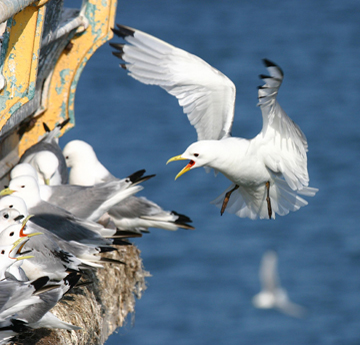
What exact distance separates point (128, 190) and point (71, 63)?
1.14 metres

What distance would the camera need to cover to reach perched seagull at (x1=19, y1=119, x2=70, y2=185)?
226 inches

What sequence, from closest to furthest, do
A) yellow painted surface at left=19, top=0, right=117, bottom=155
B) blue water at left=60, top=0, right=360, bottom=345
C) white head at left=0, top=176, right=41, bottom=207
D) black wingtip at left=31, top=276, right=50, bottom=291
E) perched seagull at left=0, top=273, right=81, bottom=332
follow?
perched seagull at left=0, top=273, right=81, bottom=332
black wingtip at left=31, top=276, right=50, bottom=291
white head at left=0, top=176, right=41, bottom=207
yellow painted surface at left=19, top=0, right=117, bottom=155
blue water at left=60, top=0, right=360, bottom=345

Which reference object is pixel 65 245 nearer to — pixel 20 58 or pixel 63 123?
pixel 20 58

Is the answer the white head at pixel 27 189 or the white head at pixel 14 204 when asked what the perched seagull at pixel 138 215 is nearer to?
the white head at pixel 27 189

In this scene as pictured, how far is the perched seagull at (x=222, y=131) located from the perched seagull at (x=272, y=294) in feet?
37.3

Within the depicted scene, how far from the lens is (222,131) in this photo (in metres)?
5.12

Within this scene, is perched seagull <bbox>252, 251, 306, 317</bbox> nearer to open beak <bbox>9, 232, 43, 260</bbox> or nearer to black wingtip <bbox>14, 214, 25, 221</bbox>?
black wingtip <bbox>14, 214, 25, 221</bbox>

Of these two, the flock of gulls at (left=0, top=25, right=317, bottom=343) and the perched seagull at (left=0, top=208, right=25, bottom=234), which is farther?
the perched seagull at (left=0, top=208, right=25, bottom=234)

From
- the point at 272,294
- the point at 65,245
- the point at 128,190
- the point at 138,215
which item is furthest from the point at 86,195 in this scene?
the point at 272,294

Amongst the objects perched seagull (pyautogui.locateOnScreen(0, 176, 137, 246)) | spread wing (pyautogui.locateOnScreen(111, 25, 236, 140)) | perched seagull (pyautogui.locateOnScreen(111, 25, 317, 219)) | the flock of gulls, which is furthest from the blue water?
spread wing (pyautogui.locateOnScreen(111, 25, 236, 140))

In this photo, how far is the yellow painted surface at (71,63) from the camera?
5.95 meters

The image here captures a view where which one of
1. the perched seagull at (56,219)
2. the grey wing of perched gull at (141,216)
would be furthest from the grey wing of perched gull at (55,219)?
the grey wing of perched gull at (141,216)

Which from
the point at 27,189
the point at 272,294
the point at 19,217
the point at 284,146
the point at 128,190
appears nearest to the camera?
the point at 19,217

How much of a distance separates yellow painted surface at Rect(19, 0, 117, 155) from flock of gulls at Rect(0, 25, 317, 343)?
12 cm
